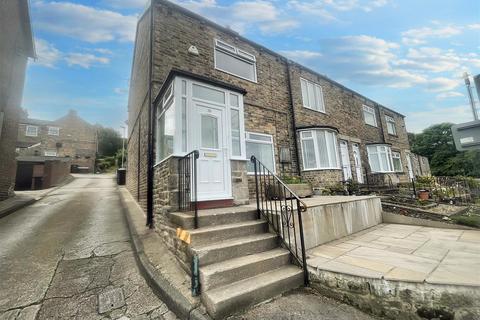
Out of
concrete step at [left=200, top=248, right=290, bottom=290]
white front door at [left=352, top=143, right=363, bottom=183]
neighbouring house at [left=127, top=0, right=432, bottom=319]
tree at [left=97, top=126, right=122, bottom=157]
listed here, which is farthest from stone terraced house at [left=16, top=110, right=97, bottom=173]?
white front door at [left=352, top=143, right=363, bottom=183]

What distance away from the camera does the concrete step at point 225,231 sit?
3119mm

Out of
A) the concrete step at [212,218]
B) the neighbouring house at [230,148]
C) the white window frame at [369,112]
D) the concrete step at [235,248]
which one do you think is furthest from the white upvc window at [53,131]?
the white window frame at [369,112]

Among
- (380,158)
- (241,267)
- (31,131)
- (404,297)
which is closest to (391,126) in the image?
(380,158)

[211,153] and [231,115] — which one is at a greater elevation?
[231,115]

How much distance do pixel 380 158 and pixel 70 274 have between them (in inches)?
662

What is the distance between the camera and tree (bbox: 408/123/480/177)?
26031 millimetres

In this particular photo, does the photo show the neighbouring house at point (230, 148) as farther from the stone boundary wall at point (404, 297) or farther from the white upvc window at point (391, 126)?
the white upvc window at point (391, 126)

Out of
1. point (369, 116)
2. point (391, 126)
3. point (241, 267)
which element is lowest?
point (241, 267)

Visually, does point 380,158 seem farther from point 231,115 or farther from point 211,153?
point 211,153

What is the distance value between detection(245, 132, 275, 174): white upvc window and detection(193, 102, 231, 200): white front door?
8.51 feet

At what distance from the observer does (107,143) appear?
40250 millimetres

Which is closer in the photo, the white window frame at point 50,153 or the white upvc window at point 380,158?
the white upvc window at point 380,158

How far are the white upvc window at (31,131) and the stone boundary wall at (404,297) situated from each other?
138ft

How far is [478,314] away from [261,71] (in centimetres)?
925
